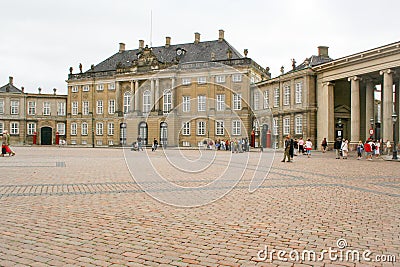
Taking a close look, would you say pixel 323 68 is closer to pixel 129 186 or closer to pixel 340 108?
pixel 340 108

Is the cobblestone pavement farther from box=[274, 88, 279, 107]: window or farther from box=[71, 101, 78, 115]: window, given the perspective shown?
box=[71, 101, 78, 115]: window

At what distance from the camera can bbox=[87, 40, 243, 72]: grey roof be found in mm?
60812

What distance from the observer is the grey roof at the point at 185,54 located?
6081cm

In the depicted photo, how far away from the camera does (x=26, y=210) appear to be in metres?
7.29

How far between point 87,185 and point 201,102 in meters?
4.40

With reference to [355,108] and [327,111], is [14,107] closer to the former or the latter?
[327,111]

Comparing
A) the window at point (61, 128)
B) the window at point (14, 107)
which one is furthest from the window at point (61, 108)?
the window at point (14, 107)

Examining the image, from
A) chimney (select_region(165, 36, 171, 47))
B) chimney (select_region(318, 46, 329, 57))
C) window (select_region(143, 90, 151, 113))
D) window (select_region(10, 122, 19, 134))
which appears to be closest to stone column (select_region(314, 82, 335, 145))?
chimney (select_region(318, 46, 329, 57))

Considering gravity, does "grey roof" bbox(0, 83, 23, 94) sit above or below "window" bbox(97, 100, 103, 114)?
above

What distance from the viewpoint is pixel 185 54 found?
64.1m

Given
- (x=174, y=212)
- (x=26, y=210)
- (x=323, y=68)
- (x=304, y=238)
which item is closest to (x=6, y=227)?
(x=26, y=210)

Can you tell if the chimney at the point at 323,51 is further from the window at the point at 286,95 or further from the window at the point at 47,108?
the window at the point at 47,108

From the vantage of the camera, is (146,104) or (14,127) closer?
(146,104)

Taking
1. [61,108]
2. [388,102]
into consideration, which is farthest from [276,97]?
[61,108]
